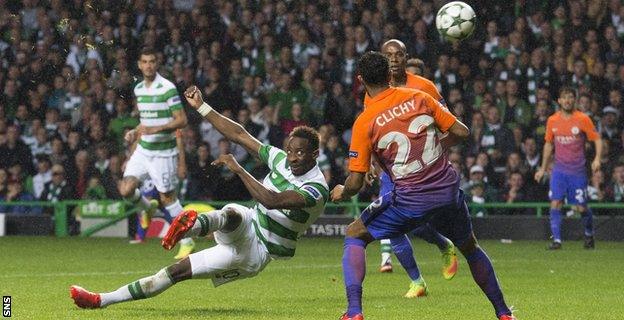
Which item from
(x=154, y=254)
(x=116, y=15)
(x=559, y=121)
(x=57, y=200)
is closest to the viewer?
(x=154, y=254)

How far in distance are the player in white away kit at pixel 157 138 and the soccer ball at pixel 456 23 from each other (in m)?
3.79

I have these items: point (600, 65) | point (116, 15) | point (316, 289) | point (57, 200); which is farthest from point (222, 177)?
point (316, 289)

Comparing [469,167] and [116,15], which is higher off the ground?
[116,15]

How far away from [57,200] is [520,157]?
7530mm

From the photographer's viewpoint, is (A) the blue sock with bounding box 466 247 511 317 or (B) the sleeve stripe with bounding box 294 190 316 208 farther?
(B) the sleeve stripe with bounding box 294 190 316 208

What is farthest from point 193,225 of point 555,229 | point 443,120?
point 555,229

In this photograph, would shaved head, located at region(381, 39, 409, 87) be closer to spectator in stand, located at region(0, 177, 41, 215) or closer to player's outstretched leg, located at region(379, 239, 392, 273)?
player's outstretched leg, located at region(379, 239, 392, 273)

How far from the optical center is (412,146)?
28.8 feet

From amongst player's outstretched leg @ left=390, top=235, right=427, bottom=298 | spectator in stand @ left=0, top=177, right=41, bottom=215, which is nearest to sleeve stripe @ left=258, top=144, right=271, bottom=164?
player's outstretched leg @ left=390, top=235, right=427, bottom=298

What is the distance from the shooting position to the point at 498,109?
21.1 metres

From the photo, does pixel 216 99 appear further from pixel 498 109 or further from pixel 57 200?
pixel 498 109

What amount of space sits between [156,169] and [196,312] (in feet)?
22.4

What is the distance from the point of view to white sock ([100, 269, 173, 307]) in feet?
31.8

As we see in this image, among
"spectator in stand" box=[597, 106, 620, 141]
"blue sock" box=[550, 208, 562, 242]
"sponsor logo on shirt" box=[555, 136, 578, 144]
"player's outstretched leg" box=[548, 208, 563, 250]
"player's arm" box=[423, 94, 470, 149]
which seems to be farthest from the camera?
"spectator in stand" box=[597, 106, 620, 141]
